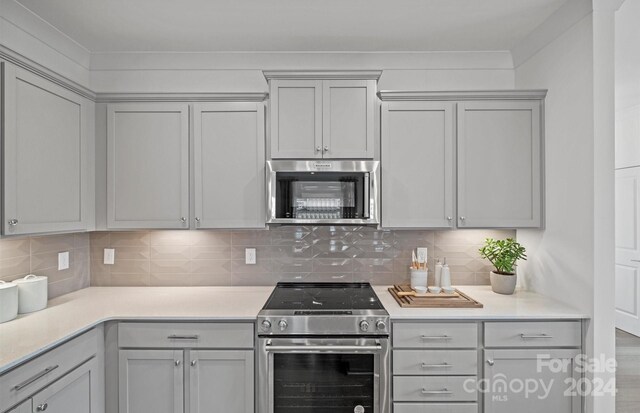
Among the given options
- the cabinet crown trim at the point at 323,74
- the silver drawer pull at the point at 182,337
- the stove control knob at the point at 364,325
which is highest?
the cabinet crown trim at the point at 323,74

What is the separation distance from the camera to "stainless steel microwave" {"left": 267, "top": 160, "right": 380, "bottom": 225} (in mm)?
2312

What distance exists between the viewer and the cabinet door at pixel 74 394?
162 cm

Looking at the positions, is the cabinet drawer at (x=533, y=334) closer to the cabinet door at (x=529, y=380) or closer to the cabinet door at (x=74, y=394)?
the cabinet door at (x=529, y=380)

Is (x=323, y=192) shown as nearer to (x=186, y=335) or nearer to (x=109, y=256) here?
(x=186, y=335)

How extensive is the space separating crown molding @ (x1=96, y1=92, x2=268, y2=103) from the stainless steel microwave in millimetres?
465

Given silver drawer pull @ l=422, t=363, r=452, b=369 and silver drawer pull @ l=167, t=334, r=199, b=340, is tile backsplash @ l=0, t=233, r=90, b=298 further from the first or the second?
silver drawer pull @ l=422, t=363, r=452, b=369

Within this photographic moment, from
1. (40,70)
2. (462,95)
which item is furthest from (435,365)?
(40,70)

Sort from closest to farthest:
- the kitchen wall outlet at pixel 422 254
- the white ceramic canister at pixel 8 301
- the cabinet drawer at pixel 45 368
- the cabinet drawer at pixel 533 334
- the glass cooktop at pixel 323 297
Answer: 1. the cabinet drawer at pixel 45 368
2. the white ceramic canister at pixel 8 301
3. the cabinet drawer at pixel 533 334
4. the glass cooktop at pixel 323 297
5. the kitchen wall outlet at pixel 422 254

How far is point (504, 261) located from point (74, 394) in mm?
2638

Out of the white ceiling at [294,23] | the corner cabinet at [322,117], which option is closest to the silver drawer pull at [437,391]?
the corner cabinet at [322,117]

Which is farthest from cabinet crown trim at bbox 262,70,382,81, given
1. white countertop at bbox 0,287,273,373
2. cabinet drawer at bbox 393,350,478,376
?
cabinet drawer at bbox 393,350,478,376

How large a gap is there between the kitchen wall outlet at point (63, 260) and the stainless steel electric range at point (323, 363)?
1.50 m

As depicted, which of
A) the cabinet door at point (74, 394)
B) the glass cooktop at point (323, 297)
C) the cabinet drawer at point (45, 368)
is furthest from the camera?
the glass cooktop at point (323, 297)

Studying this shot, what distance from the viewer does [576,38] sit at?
2.05m
